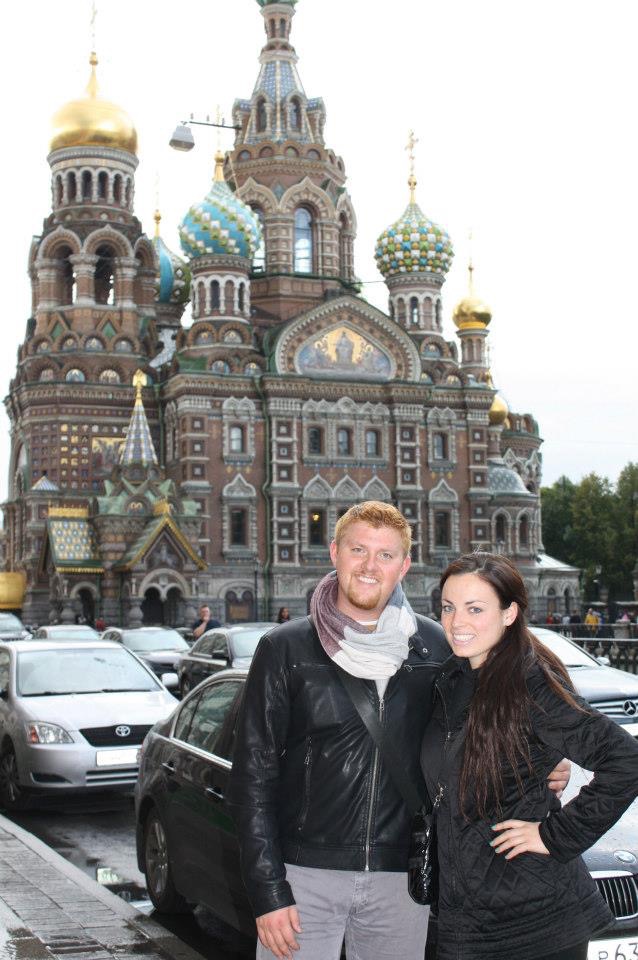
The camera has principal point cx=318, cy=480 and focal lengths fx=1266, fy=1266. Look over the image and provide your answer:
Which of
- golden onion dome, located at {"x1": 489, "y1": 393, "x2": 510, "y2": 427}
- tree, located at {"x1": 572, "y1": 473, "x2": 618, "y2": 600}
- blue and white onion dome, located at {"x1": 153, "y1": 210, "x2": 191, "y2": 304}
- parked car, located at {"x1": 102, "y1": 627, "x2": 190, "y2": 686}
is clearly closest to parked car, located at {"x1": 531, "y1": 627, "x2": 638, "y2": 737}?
parked car, located at {"x1": 102, "y1": 627, "x2": 190, "y2": 686}

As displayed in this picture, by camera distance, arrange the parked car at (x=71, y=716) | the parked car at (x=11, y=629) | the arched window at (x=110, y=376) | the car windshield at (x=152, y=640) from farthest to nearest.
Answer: the arched window at (x=110, y=376), the parked car at (x=11, y=629), the car windshield at (x=152, y=640), the parked car at (x=71, y=716)

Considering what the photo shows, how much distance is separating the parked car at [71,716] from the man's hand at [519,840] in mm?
7764

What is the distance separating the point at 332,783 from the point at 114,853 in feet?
19.9

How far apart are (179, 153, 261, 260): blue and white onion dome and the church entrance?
42.3 feet

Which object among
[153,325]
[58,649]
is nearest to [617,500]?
[153,325]

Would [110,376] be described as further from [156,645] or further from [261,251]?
[156,645]

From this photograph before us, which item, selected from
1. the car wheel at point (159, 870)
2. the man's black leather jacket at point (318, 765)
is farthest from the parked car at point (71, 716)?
the man's black leather jacket at point (318, 765)

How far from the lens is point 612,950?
4848mm

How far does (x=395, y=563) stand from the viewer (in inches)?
179

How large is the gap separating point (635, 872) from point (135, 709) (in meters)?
6.55

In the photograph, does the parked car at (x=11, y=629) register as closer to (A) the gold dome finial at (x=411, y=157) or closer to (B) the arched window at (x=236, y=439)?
(B) the arched window at (x=236, y=439)

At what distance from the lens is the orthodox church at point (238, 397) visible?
4431 cm

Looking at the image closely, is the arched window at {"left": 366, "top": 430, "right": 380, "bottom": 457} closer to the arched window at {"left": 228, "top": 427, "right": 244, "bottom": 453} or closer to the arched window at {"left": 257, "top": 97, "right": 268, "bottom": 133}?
the arched window at {"left": 228, "top": 427, "right": 244, "bottom": 453}

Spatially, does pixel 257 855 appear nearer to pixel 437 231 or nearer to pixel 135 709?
pixel 135 709
